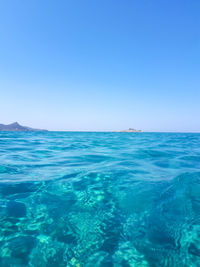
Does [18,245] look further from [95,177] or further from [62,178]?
[95,177]

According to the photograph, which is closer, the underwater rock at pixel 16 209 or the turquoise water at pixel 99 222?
the turquoise water at pixel 99 222

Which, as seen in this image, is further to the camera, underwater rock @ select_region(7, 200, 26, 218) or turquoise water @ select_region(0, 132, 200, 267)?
underwater rock @ select_region(7, 200, 26, 218)

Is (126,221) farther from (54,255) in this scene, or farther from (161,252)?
(54,255)

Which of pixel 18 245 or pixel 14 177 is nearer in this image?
pixel 18 245

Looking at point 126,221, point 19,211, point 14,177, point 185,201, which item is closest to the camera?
point 126,221

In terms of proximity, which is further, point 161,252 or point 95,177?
point 95,177

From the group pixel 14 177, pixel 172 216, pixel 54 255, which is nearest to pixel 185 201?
pixel 172 216

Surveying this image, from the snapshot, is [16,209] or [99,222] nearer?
[99,222]

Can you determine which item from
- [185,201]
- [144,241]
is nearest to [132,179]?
[185,201]

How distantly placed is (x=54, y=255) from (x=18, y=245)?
467 millimetres

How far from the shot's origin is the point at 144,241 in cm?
163

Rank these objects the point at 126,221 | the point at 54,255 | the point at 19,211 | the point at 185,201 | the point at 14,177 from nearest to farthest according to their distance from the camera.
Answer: the point at 54,255, the point at 126,221, the point at 19,211, the point at 185,201, the point at 14,177

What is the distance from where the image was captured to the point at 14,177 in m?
3.48

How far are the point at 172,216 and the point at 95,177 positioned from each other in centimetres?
207
